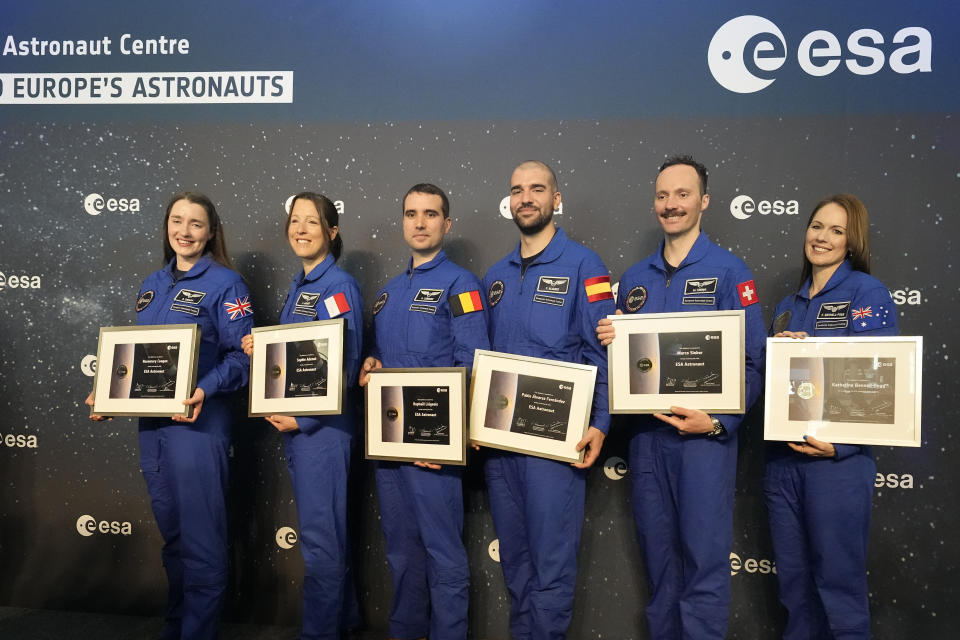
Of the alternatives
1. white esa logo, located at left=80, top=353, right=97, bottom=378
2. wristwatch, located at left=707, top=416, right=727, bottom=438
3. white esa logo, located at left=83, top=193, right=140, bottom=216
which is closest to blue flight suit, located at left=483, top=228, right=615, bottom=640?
wristwatch, located at left=707, top=416, right=727, bottom=438

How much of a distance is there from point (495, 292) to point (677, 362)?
726mm

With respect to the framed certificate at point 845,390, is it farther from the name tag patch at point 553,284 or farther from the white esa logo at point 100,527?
the white esa logo at point 100,527

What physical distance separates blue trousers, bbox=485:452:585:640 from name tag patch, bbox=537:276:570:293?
1.98 ft

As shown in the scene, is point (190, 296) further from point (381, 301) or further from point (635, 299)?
point (635, 299)

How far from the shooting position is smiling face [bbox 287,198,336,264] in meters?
2.78

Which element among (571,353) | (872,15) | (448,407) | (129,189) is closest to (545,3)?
(872,15)

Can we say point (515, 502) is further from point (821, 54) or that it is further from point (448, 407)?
point (821, 54)

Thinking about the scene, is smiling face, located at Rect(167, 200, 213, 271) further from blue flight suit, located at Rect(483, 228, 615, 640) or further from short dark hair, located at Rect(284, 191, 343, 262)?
blue flight suit, located at Rect(483, 228, 615, 640)

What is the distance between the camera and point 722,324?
7.63 feet

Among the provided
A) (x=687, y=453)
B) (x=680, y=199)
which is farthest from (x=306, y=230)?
(x=687, y=453)

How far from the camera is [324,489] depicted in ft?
8.57

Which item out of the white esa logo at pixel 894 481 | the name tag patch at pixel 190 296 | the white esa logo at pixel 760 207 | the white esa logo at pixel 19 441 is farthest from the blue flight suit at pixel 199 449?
the white esa logo at pixel 894 481

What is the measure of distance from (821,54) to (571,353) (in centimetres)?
178

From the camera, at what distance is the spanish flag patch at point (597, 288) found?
249 centimetres
